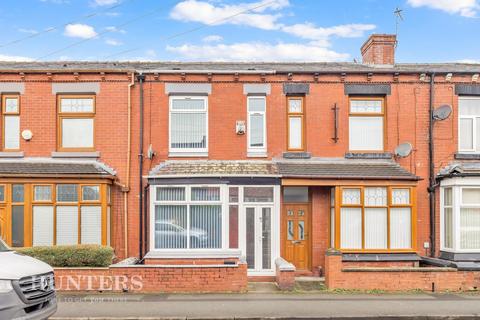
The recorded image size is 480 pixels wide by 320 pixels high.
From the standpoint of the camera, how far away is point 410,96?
48.0 ft

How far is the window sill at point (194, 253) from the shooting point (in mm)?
13008

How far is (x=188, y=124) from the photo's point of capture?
48.0 ft

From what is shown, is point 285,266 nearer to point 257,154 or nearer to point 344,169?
point 344,169

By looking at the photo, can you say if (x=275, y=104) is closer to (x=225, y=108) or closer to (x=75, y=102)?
(x=225, y=108)

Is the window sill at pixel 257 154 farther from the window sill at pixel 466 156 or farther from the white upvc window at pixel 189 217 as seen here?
the window sill at pixel 466 156

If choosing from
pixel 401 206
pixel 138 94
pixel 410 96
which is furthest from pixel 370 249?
pixel 138 94

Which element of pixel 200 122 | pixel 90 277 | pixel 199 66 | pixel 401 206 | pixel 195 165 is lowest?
pixel 90 277

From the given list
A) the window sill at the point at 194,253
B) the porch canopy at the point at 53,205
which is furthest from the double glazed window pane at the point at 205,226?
the porch canopy at the point at 53,205

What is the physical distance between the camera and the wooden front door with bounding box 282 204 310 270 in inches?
560

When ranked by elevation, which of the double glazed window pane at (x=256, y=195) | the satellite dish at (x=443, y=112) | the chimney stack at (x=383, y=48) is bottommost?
the double glazed window pane at (x=256, y=195)

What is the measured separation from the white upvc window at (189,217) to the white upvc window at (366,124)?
4520 millimetres

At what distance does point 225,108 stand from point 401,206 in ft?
19.3

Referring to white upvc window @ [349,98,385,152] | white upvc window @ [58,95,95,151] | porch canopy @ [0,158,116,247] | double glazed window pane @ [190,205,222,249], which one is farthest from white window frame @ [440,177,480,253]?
white upvc window @ [58,95,95,151]

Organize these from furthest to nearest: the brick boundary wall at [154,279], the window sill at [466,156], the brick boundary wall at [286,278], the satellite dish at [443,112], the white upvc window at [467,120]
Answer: the white upvc window at [467,120], the window sill at [466,156], the satellite dish at [443,112], the brick boundary wall at [286,278], the brick boundary wall at [154,279]
